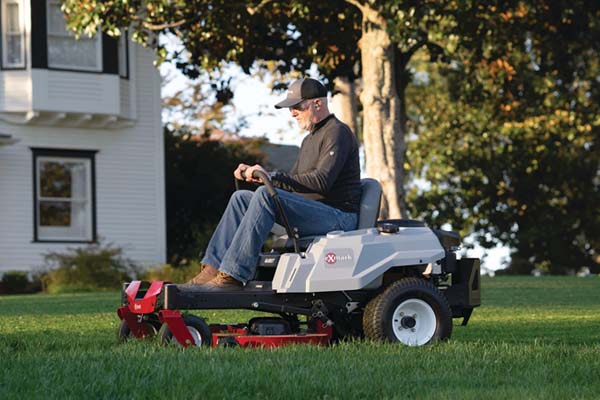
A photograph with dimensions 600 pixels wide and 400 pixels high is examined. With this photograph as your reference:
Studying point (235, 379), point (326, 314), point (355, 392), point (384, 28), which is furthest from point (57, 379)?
point (384, 28)

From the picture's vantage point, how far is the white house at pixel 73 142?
2880 cm

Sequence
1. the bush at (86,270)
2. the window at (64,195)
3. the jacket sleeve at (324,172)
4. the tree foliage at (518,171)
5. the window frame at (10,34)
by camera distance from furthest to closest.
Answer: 1. the tree foliage at (518,171)
2. the window at (64,195)
3. the window frame at (10,34)
4. the bush at (86,270)
5. the jacket sleeve at (324,172)

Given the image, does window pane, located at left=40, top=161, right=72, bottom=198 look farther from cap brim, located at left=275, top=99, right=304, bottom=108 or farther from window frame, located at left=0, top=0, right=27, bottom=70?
cap brim, located at left=275, top=99, right=304, bottom=108

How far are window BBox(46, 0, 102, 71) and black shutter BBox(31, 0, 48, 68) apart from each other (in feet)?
0.61

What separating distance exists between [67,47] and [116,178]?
308cm

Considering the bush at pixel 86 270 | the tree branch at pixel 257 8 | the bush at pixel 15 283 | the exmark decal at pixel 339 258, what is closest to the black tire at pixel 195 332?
the exmark decal at pixel 339 258

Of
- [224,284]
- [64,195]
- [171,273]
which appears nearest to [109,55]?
[64,195]

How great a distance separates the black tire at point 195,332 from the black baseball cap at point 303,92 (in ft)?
5.49

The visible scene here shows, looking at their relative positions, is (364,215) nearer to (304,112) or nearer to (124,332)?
(304,112)

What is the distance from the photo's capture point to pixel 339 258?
29.9 ft

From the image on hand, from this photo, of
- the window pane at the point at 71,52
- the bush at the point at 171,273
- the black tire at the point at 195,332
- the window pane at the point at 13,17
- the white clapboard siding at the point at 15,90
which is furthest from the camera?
the window pane at the point at 13,17

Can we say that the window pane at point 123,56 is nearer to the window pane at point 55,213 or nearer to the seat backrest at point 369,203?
the window pane at point 55,213

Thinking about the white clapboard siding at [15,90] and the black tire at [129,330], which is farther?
the white clapboard siding at [15,90]

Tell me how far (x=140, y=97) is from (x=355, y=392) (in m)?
24.6
